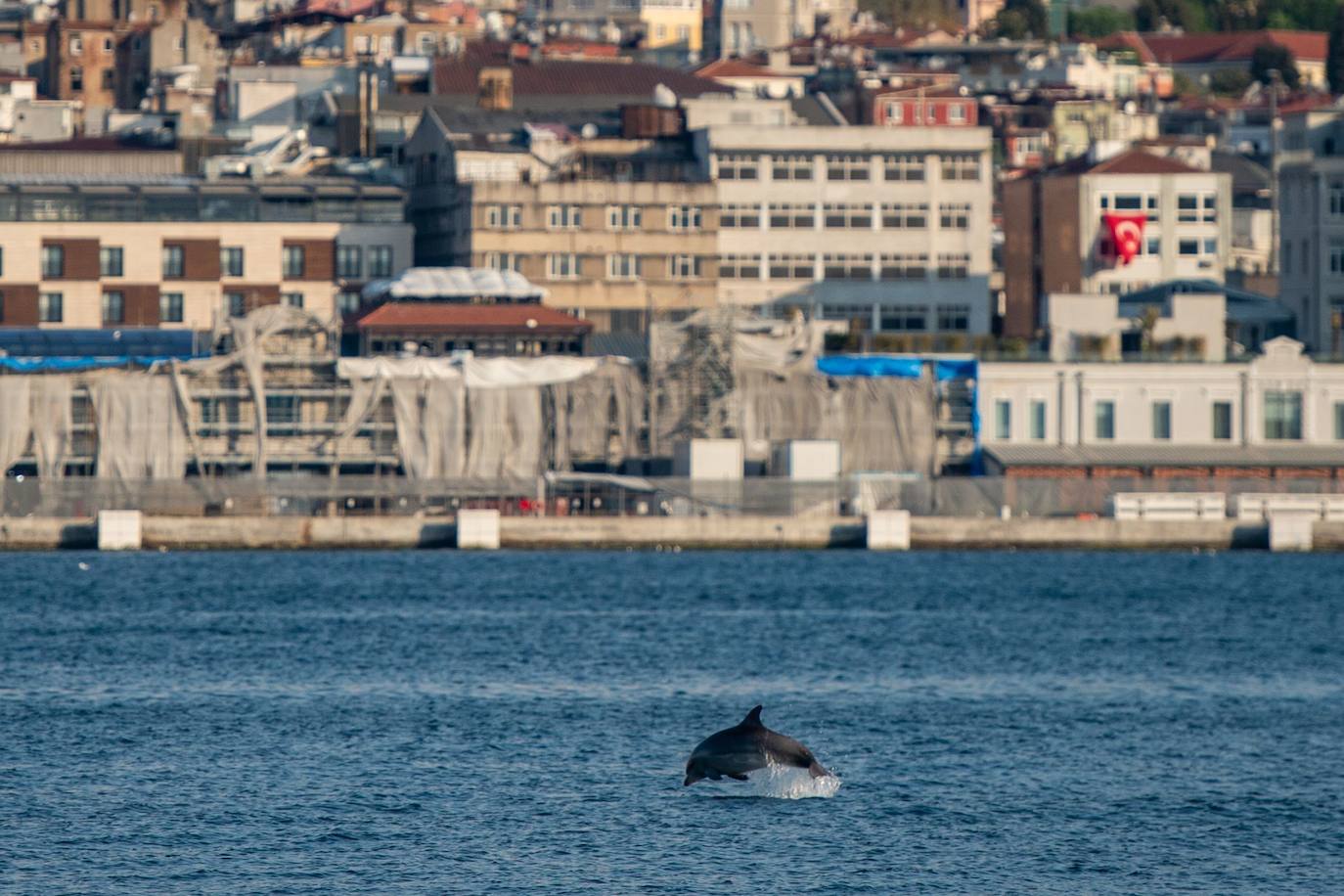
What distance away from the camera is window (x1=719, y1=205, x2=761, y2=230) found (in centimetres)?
14725

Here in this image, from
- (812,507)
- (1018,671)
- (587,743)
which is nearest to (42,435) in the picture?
(812,507)

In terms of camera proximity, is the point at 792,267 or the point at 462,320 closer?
the point at 462,320

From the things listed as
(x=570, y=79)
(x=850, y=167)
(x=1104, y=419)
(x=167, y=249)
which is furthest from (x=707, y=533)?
(x=570, y=79)

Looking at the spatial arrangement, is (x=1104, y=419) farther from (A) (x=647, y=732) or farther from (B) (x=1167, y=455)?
(A) (x=647, y=732)

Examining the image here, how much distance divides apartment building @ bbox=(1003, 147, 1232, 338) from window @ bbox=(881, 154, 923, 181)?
10738mm

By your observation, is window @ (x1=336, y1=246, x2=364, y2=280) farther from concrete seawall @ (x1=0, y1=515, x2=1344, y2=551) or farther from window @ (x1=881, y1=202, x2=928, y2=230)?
concrete seawall @ (x1=0, y1=515, x2=1344, y2=551)

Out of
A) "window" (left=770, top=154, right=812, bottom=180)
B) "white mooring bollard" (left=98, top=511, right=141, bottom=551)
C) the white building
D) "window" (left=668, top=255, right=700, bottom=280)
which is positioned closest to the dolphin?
"white mooring bollard" (left=98, top=511, right=141, bottom=551)

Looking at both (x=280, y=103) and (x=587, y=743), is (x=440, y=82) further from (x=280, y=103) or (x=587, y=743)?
(x=587, y=743)

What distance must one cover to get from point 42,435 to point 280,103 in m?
63.9

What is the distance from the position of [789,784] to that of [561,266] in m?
95.6

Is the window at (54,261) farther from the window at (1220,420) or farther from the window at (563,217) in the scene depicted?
the window at (1220,420)

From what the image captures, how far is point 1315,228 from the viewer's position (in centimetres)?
14538

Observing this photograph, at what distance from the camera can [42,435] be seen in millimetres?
118062

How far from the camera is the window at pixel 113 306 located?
465 ft
